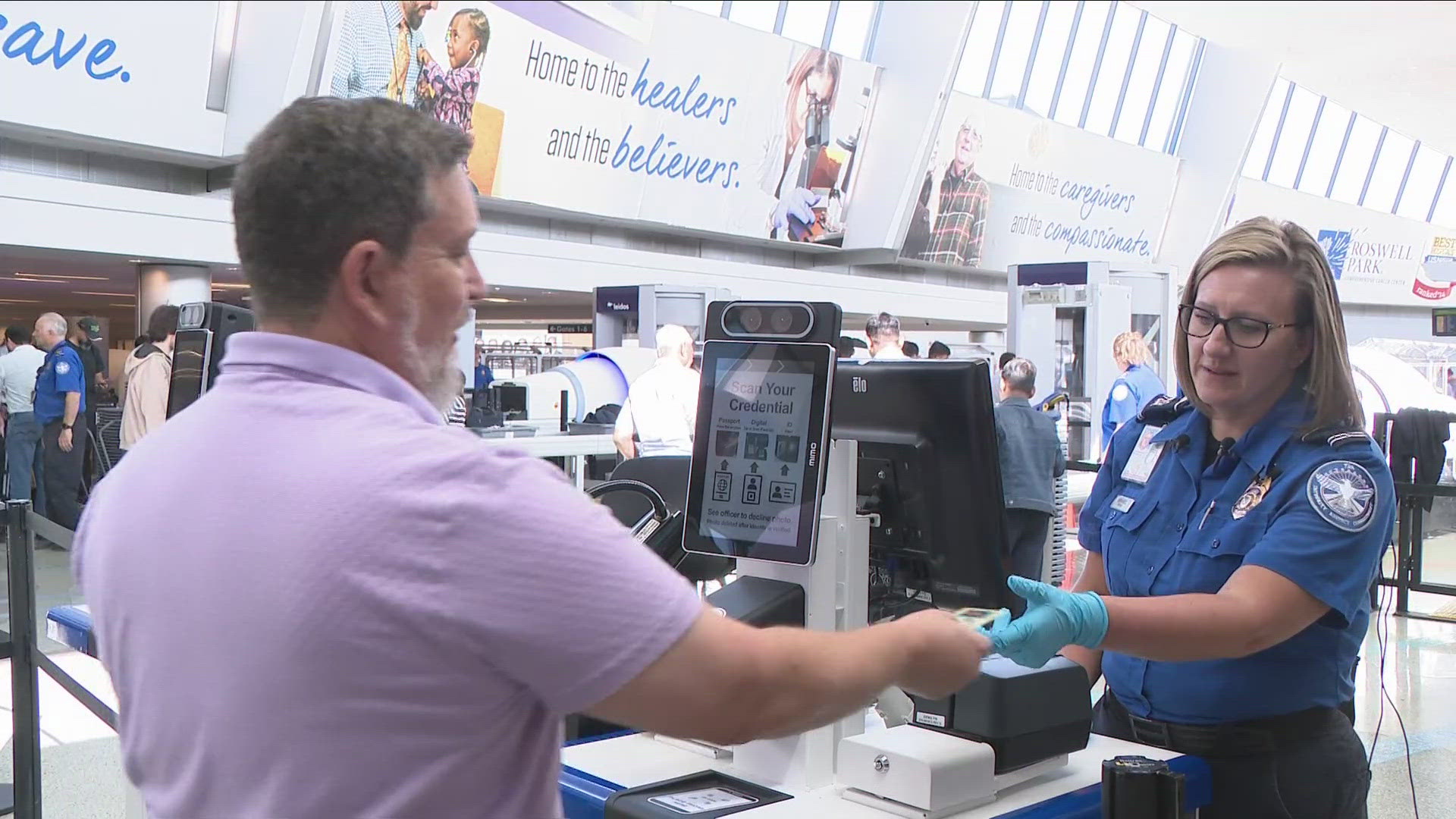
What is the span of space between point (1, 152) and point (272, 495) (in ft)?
37.8

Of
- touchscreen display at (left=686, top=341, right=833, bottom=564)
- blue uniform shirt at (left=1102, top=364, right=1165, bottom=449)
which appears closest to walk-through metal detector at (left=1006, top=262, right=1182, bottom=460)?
blue uniform shirt at (left=1102, top=364, right=1165, bottom=449)

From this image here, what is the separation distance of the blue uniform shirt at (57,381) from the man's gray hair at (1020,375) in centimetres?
627

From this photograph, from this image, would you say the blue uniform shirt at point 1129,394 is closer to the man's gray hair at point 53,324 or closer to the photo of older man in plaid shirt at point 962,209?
the man's gray hair at point 53,324

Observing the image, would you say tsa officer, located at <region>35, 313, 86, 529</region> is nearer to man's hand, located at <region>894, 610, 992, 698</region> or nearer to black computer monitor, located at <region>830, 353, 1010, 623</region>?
black computer monitor, located at <region>830, 353, 1010, 623</region>

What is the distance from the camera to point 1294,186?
24188 millimetres

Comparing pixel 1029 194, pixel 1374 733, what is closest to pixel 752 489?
pixel 1374 733

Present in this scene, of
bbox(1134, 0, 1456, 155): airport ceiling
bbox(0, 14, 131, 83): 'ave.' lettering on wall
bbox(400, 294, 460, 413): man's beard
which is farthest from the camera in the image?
bbox(1134, 0, 1456, 155): airport ceiling

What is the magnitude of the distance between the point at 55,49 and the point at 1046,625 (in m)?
10.4

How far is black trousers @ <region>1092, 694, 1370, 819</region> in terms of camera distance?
5.38ft

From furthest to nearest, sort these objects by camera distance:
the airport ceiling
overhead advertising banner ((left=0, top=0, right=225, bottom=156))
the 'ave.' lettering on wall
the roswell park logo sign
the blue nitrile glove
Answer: the roswell park logo sign, the airport ceiling, overhead advertising banner ((left=0, top=0, right=225, bottom=156)), the 'ave.' lettering on wall, the blue nitrile glove

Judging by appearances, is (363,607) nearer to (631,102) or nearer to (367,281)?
(367,281)

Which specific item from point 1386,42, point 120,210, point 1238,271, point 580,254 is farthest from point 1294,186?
point 1238,271

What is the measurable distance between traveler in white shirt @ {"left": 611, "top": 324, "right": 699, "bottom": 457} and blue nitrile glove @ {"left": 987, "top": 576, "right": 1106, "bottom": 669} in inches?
188

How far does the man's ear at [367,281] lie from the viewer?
91 centimetres
